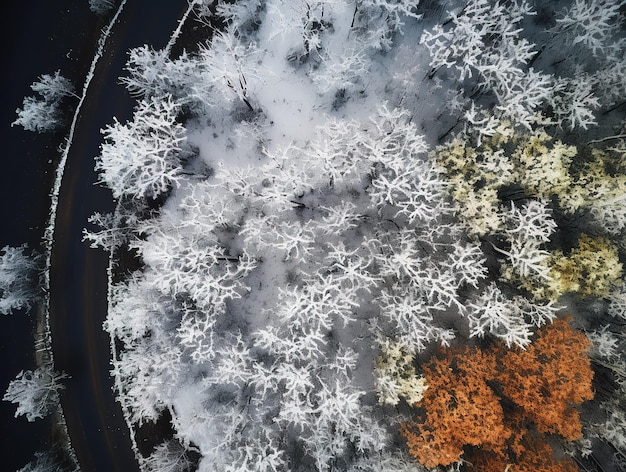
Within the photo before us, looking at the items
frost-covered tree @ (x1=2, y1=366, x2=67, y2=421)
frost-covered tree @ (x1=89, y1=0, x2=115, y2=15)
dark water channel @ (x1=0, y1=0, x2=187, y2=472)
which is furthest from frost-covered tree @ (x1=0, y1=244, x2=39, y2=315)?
→ frost-covered tree @ (x1=89, y1=0, x2=115, y2=15)

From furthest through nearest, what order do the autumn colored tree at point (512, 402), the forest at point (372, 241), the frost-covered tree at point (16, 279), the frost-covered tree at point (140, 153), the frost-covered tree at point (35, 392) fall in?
the frost-covered tree at point (16, 279)
the frost-covered tree at point (35, 392)
the frost-covered tree at point (140, 153)
the forest at point (372, 241)
the autumn colored tree at point (512, 402)

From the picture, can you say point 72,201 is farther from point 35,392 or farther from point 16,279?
point 35,392

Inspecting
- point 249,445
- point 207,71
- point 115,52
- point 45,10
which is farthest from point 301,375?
point 45,10

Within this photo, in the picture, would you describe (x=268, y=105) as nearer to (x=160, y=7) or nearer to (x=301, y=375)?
(x=160, y=7)

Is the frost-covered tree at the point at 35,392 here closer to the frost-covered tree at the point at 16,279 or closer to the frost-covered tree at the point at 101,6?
the frost-covered tree at the point at 16,279

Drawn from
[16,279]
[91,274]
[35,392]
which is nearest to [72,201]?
[91,274]

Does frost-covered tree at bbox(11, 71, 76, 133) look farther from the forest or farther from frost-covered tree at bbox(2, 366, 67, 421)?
frost-covered tree at bbox(2, 366, 67, 421)

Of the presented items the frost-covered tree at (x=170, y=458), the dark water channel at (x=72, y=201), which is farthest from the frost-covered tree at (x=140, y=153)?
the frost-covered tree at (x=170, y=458)
